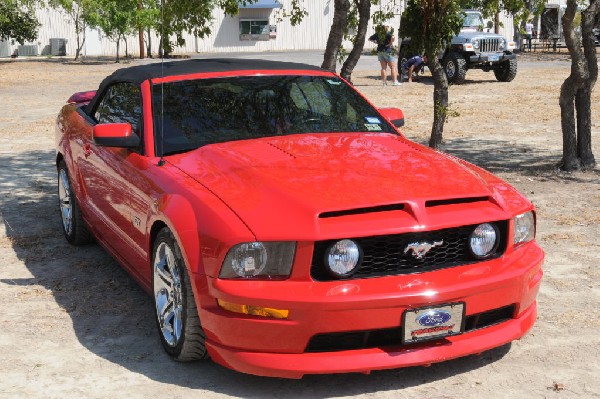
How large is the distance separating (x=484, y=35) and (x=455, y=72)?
1.69m

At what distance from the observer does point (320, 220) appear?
3975mm

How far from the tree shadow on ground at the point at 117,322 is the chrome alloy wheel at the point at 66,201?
165 mm

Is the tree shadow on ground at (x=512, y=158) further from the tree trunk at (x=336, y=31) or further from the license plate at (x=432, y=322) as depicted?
the license plate at (x=432, y=322)

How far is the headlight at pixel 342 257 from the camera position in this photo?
3.95 metres

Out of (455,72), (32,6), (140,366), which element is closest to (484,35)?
(455,72)

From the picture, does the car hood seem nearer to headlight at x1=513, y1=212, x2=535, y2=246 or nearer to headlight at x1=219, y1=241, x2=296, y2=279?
headlight at x1=219, y1=241, x2=296, y2=279

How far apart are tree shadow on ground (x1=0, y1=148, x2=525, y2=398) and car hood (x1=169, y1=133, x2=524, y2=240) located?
0.80 meters

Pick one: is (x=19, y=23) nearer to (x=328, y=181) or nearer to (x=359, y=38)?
(x=359, y=38)

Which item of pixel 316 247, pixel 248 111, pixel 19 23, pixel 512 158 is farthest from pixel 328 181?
pixel 19 23

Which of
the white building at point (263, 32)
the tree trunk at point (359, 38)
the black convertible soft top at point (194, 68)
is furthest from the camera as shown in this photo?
the white building at point (263, 32)

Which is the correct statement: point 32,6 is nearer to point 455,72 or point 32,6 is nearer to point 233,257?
point 455,72

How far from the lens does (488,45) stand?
81.7 ft

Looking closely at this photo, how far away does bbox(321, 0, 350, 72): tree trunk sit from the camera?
10.2m

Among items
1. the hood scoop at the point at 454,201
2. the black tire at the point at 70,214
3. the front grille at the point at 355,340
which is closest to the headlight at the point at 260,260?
the front grille at the point at 355,340
